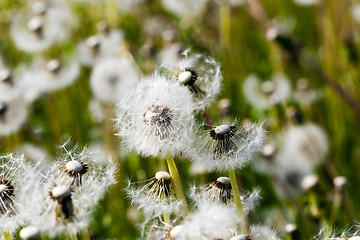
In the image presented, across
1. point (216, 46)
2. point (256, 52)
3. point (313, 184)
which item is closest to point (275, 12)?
point (256, 52)

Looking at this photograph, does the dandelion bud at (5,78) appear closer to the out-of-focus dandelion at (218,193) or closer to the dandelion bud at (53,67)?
the dandelion bud at (53,67)

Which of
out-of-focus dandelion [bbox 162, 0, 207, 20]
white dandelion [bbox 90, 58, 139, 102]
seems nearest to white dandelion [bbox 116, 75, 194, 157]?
white dandelion [bbox 90, 58, 139, 102]

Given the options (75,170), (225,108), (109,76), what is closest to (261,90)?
(225,108)

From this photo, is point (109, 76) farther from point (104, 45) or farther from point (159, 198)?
point (159, 198)

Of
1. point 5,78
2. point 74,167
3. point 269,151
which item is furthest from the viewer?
point 5,78

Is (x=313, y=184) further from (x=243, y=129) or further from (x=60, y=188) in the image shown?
(x=60, y=188)

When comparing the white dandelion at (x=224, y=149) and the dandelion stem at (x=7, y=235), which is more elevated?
the white dandelion at (x=224, y=149)

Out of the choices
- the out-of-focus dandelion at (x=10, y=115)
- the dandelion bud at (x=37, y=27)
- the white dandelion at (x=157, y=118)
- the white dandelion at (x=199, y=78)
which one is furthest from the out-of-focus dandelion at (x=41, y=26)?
the white dandelion at (x=157, y=118)

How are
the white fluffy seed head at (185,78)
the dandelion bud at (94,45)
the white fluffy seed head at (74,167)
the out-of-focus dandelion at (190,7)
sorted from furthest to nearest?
1. the out-of-focus dandelion at (190,7)
2. the dandelion bud at (94,45)
3. the white fluffy seed head at (185,78)
4. the white fluffy seed head at (74,167)
